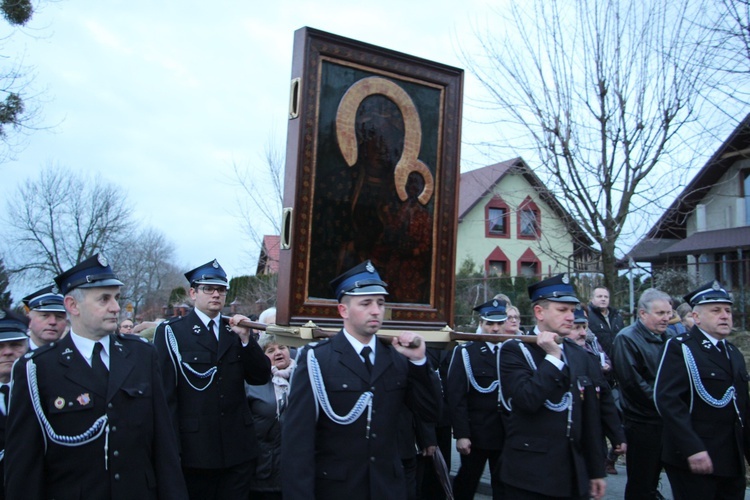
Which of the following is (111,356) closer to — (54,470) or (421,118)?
(54,470)

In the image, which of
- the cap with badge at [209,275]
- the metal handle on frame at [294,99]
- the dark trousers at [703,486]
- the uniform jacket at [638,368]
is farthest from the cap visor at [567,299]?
the cap with badge at [209,275]

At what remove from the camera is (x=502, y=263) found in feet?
111

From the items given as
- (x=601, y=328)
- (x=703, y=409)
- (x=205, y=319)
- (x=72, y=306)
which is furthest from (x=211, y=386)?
(x=601, y=328)

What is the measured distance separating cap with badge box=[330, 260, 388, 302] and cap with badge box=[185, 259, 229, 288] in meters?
1.53

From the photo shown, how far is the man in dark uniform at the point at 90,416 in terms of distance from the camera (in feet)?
11.6

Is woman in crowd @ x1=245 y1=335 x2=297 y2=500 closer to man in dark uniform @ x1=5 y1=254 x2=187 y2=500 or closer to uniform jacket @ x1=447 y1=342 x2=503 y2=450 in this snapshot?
uniform jacket @ x1=447 y1=342 x2=503 y2=450

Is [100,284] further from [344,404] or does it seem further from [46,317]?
[46,317]

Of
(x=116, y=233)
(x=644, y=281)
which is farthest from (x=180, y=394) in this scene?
(x=116, y=233)

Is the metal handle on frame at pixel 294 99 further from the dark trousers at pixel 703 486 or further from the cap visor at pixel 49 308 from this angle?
the dark trousers at pixel 703 486

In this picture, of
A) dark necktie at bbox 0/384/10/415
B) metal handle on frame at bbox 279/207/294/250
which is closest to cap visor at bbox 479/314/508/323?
metal handle on frame at bbox 279/207/294/250

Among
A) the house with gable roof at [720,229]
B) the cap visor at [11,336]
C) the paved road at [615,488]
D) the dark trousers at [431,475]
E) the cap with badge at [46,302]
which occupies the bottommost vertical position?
the paved road at [615,488]

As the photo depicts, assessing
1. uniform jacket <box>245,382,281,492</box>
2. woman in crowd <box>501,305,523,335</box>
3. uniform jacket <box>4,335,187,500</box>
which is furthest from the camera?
woman in crowd <box>501,305,523,335</box>

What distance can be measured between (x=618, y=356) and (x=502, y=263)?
1078 inches

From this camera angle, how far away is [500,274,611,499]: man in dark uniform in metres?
4.41
